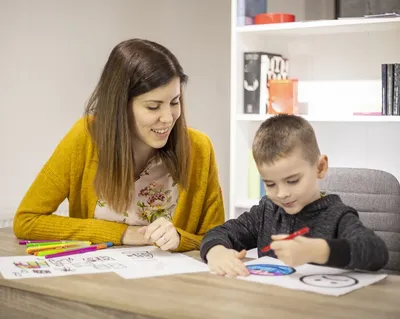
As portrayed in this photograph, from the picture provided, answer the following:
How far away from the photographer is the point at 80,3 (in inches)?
144

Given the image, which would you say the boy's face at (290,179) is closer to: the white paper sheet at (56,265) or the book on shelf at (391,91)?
the white paper sheet at (56,265)

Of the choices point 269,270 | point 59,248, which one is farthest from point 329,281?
point 59,248

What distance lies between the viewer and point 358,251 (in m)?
1.49

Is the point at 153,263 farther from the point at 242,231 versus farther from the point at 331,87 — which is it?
the point at 331,87

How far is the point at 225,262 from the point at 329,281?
0.25 m

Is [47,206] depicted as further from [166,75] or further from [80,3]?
[80,3]

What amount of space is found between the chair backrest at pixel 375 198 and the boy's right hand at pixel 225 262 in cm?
55

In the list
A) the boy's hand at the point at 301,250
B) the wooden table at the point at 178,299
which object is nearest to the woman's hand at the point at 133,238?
the wooden table at the point at 178,299

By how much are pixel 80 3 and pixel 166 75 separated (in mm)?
1786

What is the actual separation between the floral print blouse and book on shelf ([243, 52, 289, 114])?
125cm

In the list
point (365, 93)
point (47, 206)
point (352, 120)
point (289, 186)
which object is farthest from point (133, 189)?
point (365, 93)

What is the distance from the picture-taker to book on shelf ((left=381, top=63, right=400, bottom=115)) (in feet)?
10.1

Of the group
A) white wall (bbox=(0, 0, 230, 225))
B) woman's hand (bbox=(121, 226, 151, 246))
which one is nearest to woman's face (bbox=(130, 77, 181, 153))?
woman's hand (bbox=(121, 226, 151, 246))

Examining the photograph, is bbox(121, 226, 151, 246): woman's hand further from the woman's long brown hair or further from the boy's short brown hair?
the boy's short brown hair
